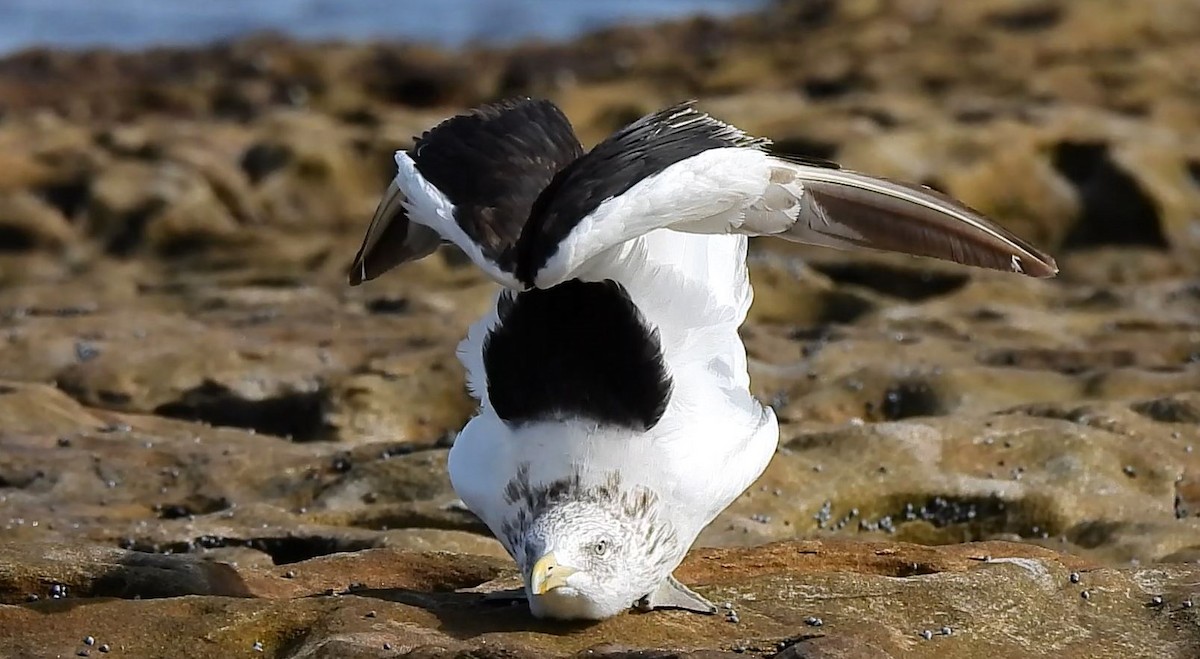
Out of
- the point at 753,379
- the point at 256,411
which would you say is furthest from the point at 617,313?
the point at 256,411

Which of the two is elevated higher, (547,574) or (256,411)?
(256,411)

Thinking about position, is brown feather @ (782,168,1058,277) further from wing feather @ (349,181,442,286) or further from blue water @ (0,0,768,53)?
blue water @ (0,0,768,53)

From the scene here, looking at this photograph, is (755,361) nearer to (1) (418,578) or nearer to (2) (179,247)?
(1) (418,578)

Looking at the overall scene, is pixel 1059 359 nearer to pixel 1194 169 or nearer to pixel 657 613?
pixel 657 613

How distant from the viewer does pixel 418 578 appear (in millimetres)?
6949

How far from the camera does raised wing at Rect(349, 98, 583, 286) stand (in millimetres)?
5785

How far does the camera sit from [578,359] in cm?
591

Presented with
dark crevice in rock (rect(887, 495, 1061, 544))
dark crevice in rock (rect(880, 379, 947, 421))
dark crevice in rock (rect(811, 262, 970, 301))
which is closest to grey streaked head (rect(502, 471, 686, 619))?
dark crevice in rock (rect(887, 495, 1061, 544))

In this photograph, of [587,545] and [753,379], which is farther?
[753,379]

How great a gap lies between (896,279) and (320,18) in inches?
1232

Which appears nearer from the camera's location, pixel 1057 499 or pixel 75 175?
pixel 1057 499

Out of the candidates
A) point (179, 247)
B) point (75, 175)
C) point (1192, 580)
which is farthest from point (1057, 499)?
point (75, 175)

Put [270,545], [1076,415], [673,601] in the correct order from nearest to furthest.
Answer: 1. [673,601]
2. [270,545]
3. [1076,415]

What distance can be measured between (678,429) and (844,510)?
2.78 metres
